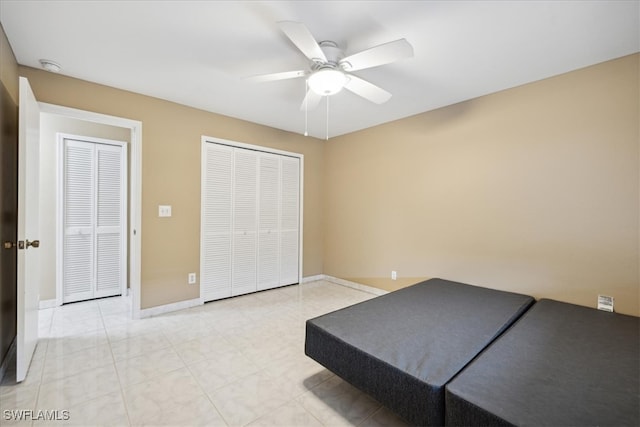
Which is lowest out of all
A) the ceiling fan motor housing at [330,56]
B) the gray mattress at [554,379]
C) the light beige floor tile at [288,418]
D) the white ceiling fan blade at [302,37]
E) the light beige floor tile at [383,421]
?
the light beige floor tile at [383,421]

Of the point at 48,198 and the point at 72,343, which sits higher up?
the point at 48,198

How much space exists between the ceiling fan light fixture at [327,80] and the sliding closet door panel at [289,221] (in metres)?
2.21

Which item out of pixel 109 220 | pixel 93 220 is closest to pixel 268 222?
pixel 109 220

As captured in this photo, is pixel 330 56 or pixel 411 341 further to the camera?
pixel 330 56

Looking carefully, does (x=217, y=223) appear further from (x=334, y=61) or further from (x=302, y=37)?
(x=302, y=37)

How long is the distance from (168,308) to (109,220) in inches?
61.2

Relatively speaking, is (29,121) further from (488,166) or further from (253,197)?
(488,166)

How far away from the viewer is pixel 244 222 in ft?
12.2

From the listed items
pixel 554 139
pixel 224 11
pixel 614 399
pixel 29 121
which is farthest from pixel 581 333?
pixel 29 121

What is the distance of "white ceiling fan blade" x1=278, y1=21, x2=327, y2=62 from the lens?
144cm

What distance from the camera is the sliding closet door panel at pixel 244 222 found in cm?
362

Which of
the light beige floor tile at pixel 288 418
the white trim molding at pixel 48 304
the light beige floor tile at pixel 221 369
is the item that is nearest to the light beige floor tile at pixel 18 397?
the light beige floor tile at pixel 221 369

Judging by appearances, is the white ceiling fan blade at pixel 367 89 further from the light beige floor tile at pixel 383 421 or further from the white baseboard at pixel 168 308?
the white baseboard at pixel 168 308

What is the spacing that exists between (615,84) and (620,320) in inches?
70.0
